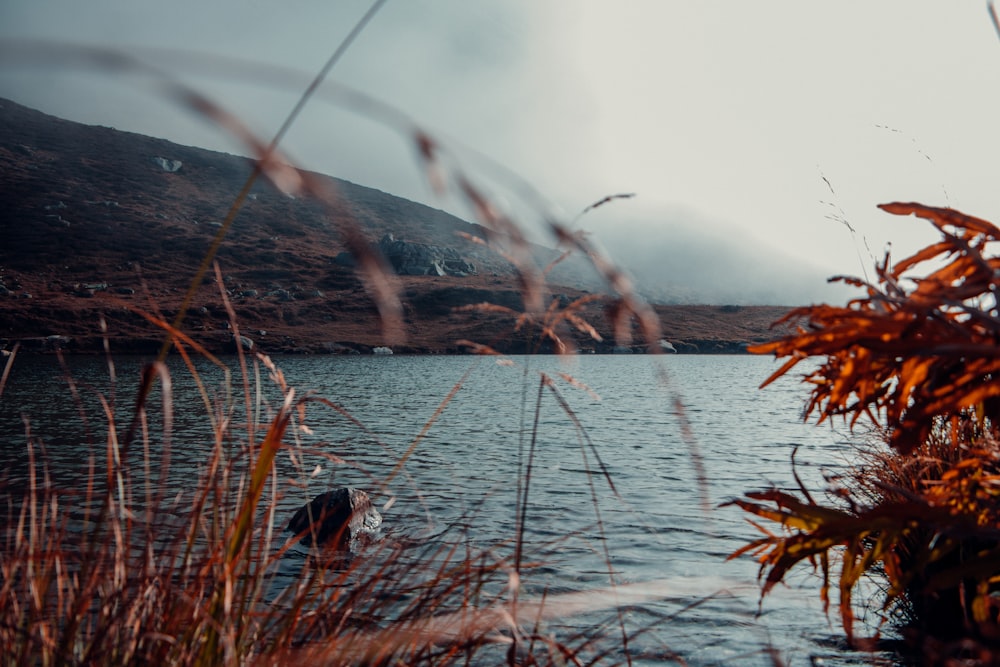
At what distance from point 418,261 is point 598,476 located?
11173 cm

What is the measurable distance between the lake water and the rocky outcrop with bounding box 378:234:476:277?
8770 centimetres

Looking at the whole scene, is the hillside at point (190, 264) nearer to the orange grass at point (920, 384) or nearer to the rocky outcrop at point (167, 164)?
the rocky outcrop at point (167, 164)

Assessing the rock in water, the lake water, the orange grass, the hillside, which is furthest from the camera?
the hillside

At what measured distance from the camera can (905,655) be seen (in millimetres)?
4793

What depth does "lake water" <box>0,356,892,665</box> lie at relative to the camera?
5.48m

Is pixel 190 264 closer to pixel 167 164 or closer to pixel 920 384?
pixel 167 164

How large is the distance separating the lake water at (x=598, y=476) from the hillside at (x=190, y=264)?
33686 mm

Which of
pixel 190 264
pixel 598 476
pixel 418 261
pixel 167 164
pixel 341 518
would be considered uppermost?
pixel 167 164

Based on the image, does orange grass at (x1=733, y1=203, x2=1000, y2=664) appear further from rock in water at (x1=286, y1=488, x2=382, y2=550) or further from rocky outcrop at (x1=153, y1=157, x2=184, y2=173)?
rocky outcrop at (x1=153, y1=157, x2=184, y2=173)

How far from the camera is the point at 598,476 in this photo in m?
13.5

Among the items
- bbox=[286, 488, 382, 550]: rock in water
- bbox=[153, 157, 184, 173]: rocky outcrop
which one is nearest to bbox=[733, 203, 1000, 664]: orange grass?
bbox=[286, 488, 382, 550]: rock in water

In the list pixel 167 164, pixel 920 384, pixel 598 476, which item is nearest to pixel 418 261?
pixel 167 164

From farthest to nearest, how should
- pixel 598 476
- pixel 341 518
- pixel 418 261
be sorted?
pixel 418 261
pixel 598 476
pixel 341 518

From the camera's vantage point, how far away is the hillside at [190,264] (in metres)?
75.1
